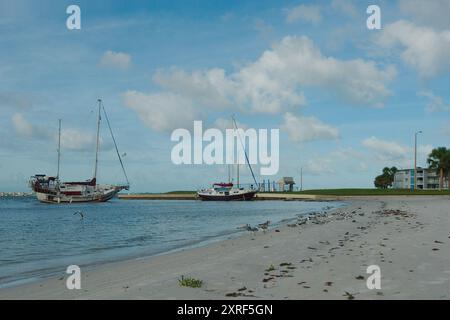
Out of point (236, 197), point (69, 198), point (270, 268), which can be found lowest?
point (69, 198)

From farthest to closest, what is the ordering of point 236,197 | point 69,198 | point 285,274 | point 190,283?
1. point 236,197
2. point 69,198
3. point 285,274
4. point 190,283

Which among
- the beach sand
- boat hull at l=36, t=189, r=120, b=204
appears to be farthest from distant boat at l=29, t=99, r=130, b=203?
the beach sand

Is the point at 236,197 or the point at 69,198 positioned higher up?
the point at 236,197

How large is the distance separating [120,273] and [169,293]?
5.18 metres

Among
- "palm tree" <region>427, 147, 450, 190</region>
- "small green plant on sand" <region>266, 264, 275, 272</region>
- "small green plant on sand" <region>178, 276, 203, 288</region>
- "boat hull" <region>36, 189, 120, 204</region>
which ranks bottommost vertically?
"boat hull" <region>36, 189, 120, 204</region>

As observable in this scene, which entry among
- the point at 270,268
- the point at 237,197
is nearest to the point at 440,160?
the point at 237,197

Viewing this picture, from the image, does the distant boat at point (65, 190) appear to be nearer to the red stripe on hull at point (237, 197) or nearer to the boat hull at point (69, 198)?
the boat hull at point (69, 198)

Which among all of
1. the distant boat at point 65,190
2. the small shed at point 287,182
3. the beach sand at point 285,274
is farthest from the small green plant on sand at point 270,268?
the small shed at point 287,182

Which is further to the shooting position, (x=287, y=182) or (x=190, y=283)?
(x=287, y=182)

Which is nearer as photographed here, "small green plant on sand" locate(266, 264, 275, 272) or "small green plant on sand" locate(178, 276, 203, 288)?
"small green plant on sand" locate(178, 276, 203, 288)

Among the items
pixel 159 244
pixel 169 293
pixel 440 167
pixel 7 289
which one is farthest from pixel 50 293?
pixel 440 167

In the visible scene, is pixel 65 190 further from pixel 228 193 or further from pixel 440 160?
pixel 440 160

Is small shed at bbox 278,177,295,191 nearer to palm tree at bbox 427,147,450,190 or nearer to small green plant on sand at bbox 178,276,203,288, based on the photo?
palm tree at bbox 427,147,450,190
